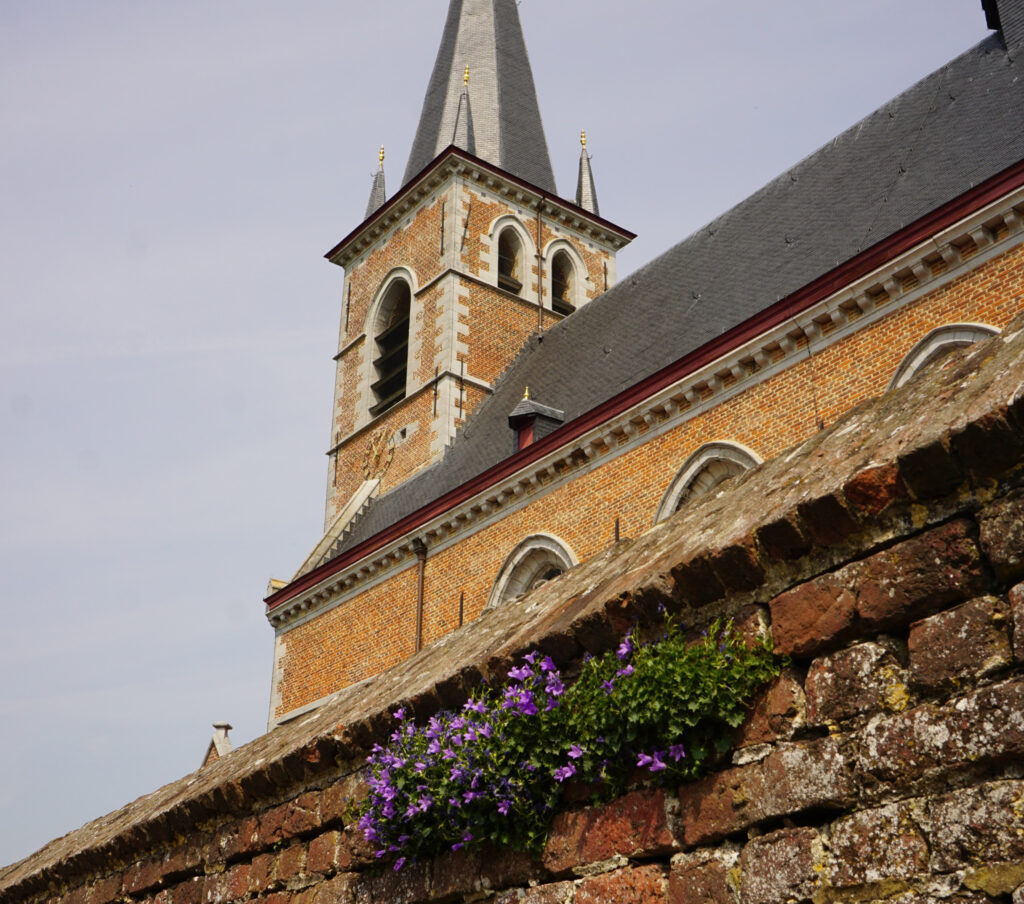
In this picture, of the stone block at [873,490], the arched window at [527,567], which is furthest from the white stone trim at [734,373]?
the stone block at [873,490]

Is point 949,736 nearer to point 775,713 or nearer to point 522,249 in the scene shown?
point 775,713

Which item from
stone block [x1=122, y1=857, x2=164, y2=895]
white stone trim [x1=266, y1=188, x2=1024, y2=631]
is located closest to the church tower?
white stone trim [x1=266, y1=188, x2=1024, y2=631]

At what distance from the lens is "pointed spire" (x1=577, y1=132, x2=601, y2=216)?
22297 mm

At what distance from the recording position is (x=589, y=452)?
40.4 feet

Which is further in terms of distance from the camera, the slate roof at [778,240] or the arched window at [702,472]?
the slate roof at [778,240]

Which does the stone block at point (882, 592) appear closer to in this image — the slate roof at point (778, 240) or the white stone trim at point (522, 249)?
the slate roof at point (778, 240)

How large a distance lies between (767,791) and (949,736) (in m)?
0.38

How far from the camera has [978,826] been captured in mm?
1787

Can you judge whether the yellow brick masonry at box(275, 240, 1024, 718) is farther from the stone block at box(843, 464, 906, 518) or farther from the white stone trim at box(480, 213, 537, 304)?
the stone block at box(843, 464, 906, 518)

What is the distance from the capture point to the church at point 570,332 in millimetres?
9906

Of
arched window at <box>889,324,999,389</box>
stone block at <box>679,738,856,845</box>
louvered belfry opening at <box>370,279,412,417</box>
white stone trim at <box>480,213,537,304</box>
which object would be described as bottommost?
stone block at <box>679,738,856,845</box>

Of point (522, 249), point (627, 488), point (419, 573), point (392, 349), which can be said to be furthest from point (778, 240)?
point (392, 349)

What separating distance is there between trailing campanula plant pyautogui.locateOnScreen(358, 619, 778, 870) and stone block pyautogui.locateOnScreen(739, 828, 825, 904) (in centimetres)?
20

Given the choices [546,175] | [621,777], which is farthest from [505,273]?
[621,777]
